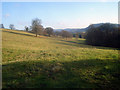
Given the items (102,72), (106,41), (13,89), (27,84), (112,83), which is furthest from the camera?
(106,41)

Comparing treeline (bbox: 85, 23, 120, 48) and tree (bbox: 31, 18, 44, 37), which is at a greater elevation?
tree (bbox: 31, 18, 44, 37)

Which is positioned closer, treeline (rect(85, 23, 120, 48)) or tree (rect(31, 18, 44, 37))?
treeline (rect(85, 23, 120, 48))

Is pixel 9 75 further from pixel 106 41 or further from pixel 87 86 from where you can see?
pixel 106 41

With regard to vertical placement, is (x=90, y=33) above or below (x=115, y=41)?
above

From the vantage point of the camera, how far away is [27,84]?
3.96 metres

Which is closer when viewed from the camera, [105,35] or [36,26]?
[105,35]

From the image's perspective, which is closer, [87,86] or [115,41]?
[87,86]

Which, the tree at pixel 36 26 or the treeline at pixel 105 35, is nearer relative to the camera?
the treeline at pixel 105 35

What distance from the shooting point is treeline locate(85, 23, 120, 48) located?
42.5 metres

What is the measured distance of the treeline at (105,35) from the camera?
42525 millimetres

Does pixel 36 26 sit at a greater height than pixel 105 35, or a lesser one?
greater

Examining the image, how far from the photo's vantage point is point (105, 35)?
4556 centimetres

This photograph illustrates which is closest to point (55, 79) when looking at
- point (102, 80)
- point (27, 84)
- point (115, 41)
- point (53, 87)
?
point (53, 87)

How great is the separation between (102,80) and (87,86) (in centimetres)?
113
